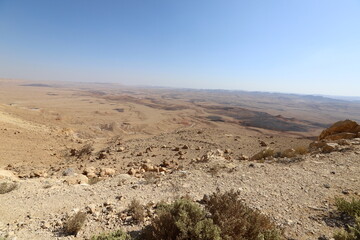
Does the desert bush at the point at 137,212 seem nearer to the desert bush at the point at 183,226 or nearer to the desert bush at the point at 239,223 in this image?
the desert bush at the point at 183,226

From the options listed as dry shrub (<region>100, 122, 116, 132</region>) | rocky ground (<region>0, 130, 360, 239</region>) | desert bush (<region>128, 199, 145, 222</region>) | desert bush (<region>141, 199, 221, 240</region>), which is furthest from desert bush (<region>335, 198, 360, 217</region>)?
dry shrub (<region>100, 122, 116, 132</region>)

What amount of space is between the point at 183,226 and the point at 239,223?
2.97 ft

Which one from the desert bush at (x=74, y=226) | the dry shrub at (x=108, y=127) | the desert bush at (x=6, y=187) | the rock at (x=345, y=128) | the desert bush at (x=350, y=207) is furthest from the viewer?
the dry shrub at (x=108, y=127)

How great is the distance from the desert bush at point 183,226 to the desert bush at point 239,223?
214 millimetres

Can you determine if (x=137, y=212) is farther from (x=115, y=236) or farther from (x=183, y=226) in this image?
(x=183, y=226)

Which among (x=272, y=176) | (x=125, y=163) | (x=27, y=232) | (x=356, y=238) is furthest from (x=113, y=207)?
(x=125, y=163)

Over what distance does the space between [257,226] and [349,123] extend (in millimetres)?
14898

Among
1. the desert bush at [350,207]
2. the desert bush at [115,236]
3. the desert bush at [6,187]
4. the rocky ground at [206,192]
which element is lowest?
the desert bush at [6,187]

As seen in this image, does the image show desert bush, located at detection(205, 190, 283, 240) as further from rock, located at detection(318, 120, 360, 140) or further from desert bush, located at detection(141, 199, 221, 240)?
rock, located at detection(318, 120, 360, 140)

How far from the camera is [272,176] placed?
256 inches

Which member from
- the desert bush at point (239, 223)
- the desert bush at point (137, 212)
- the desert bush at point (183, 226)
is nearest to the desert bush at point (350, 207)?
the desert bush at point (239, 223)

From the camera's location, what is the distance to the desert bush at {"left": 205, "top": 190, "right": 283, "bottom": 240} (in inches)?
121

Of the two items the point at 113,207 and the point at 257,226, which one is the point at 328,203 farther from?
the point at 113,207

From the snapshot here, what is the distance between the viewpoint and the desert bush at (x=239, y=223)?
121 inches
